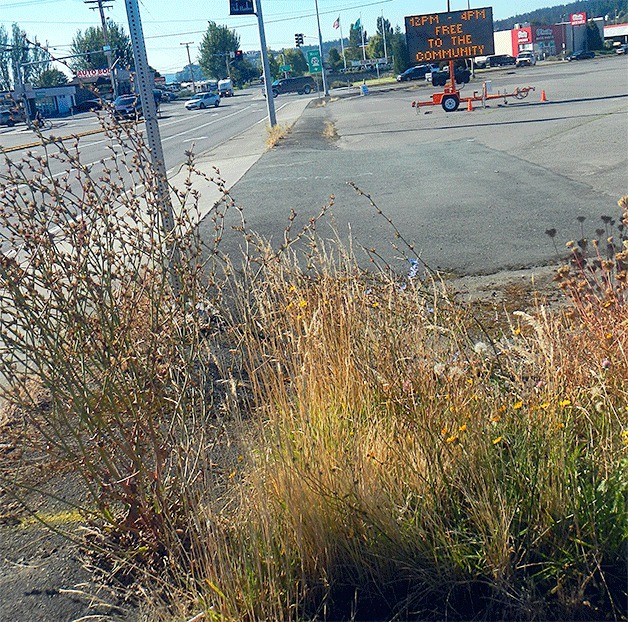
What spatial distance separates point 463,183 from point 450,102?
65.1ft

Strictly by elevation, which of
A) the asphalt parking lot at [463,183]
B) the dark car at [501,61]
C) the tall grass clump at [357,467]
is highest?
the dark car at [501,61]

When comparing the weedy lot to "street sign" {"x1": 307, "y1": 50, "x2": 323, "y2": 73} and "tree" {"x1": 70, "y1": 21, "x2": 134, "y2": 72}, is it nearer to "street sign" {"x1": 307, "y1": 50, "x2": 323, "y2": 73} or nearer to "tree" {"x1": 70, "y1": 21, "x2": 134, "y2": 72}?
"tree" {"x1": 70, "y1": 21, "x2": 134, "y2": 72}

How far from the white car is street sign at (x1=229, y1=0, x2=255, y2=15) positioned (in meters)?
44.5

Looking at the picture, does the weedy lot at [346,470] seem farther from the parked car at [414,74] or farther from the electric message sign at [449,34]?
the parked car at [414,74]

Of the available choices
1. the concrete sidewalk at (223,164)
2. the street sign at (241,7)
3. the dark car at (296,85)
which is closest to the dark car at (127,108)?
the concrete sidewalk at (223,164)

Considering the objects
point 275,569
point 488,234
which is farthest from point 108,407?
point 488,234

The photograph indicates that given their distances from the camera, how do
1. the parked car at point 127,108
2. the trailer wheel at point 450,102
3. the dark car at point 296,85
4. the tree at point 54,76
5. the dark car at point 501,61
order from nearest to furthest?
the parked car at point 127,108 → the tree at point 54,76 → the trailer wheel at point 450,102 → the dark car at point 501,61 → the dark car at point 296,85

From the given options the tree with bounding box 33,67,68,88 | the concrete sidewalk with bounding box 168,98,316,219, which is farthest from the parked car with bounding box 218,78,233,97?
the tree with bounding box 33,67,68,88

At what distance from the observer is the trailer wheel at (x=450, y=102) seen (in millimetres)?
31141

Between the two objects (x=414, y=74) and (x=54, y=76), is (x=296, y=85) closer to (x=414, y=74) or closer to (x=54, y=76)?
(x=414, y=74)

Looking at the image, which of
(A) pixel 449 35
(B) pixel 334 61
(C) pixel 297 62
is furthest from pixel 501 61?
(A) pixel 449 35

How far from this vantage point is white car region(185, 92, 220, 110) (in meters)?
67.4

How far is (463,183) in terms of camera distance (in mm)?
12672

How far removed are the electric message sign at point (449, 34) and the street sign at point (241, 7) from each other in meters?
7.04
